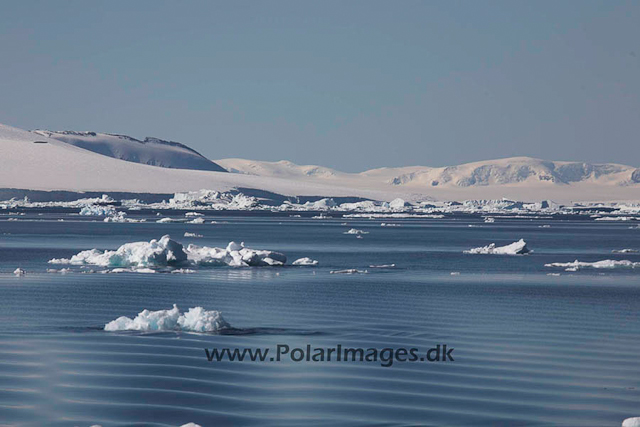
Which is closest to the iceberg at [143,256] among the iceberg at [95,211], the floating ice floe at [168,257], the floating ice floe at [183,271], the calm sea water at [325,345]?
the floating ice floe at [168,257]

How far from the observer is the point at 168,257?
29422 millimetres

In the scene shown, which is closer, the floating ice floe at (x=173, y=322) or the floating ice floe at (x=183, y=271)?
the floating ice floe at (x=173, y=322)

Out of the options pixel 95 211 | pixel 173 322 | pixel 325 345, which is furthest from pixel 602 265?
pixel 95 211

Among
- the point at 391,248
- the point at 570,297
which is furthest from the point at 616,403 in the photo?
the point at 391,248

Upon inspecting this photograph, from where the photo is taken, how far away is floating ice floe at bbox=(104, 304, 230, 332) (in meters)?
15.5

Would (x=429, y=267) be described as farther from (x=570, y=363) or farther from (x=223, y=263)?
(x=570, y=363)

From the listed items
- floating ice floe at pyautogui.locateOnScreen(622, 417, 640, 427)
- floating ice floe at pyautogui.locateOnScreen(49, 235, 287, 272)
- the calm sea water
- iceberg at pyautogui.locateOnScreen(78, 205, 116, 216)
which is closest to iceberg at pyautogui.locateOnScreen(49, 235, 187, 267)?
floating ice floe at pyautogui.locateOnScreen(49, 235, 287, 272)

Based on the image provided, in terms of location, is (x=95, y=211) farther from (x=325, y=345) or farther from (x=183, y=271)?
(x=325, y=345)

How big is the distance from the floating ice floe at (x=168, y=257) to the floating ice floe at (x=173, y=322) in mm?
12789

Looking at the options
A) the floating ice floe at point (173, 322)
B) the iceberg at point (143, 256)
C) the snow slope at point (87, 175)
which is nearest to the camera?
the floating ice floe at point (173, 322)

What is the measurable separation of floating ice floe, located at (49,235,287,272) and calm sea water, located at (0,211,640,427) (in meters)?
1.66

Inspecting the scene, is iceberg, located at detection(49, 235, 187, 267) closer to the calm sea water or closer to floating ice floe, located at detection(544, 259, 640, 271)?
the calm sea water

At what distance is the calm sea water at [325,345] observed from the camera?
34.1 feet

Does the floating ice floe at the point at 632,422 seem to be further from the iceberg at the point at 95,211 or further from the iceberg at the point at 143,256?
the iceberg at the point at 95,211
